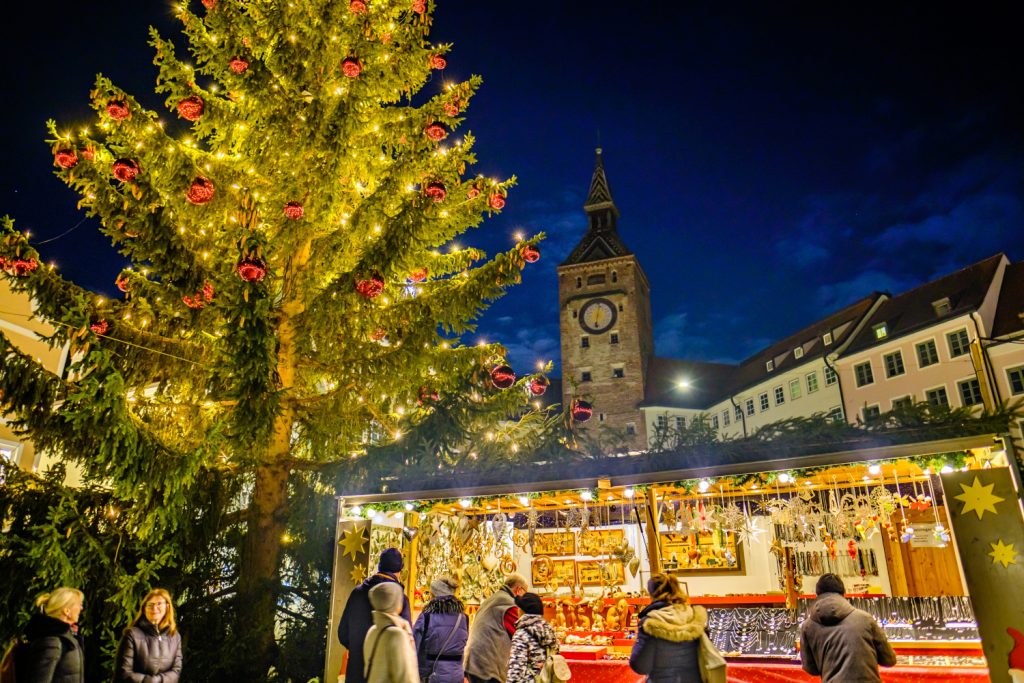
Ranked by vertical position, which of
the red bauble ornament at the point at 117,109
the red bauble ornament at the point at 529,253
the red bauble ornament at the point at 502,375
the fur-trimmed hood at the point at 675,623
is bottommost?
the fur-trimmed hood at the point at 675,623

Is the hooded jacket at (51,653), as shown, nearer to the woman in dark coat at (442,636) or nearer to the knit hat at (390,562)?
the knit hat at (390,562)

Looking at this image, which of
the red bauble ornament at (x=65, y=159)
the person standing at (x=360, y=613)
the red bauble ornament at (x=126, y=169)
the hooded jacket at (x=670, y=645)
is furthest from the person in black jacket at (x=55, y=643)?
the red bauble ornament at (x=65, y=159)

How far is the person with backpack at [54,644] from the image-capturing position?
15.6 feet

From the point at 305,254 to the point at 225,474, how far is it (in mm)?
3261

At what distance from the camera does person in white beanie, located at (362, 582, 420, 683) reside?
4.34 metres

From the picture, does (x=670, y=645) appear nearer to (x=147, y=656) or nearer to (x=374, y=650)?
(x=374, y=650)

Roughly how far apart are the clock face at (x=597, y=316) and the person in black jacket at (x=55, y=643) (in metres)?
44.8

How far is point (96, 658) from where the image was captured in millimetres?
7695

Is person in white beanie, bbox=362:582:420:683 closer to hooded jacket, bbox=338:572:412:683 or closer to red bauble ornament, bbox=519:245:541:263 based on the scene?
hooded jacket, bbox=338:572:412:683

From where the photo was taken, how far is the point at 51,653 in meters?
4.82

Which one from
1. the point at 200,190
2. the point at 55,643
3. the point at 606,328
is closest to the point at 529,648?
the point at 55,643

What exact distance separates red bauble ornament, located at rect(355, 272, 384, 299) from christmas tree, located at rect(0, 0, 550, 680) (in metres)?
0.03

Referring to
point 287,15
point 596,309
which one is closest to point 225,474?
point 287,15

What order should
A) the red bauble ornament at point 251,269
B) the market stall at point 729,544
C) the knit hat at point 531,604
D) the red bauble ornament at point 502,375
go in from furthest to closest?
1. the red bauble ornament at point 502,375
2. the market stall at point 729,544
3. the red bauble ornament at point 251,269
4. the knit hat at point 531,604
